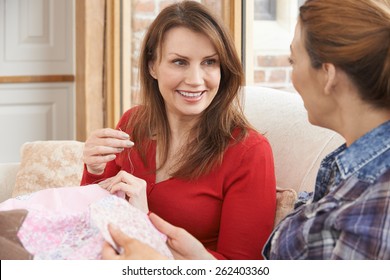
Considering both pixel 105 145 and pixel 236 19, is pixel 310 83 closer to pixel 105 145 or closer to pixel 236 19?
pixel 105 145

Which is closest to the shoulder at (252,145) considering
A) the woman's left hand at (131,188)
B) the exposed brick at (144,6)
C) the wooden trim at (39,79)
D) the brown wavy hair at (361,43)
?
the woman's left hand at (131,188)

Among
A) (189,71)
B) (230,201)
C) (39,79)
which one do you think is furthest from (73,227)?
(39,79)

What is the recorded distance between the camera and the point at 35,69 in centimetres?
407

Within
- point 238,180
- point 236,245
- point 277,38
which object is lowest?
point 236,245

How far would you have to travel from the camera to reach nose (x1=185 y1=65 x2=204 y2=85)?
1.78 metres

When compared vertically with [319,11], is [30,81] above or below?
below

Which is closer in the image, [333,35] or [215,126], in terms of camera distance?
[333,35]

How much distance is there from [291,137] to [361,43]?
25.4 inches

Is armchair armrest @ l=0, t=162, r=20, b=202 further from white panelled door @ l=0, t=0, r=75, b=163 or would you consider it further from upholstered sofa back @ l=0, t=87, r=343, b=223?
white panelled door @ l=0, t=0, r=75, b=163

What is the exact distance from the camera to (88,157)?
71.0 inches

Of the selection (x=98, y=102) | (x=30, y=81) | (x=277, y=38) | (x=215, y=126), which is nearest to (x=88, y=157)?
(x=215, y=126)

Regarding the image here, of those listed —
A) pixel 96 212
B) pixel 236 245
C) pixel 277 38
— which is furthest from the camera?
pixel 277 38
